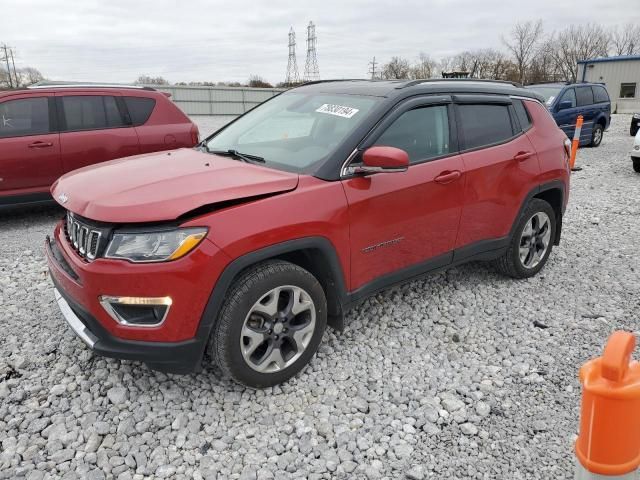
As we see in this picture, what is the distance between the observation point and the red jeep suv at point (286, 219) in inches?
102

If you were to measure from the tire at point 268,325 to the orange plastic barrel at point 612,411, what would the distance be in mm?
1733

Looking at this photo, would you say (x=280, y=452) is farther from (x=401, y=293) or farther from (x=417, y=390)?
(x=401, y=293)

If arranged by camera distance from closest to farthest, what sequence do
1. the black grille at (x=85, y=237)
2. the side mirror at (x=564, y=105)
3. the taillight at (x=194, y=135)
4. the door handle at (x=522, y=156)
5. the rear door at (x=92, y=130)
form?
the black grille at (x=85, y=237)
the door handle at (x=522, y=156)
the rear door at (x=92, y=130)
the taillight at (x=194, y=135)
the side mirror at (x=564, y=105)

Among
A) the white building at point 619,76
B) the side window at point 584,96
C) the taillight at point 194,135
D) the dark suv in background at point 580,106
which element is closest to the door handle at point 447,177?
the taillight at point 194,135

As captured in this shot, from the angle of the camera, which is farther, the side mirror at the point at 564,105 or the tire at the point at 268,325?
the side mirror at the point at 564,105

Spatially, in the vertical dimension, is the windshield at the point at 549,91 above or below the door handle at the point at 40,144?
above

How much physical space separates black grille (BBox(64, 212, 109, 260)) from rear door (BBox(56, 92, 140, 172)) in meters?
3.96

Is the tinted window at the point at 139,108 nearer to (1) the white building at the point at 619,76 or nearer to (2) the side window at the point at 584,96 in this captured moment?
(2) the side window at the point at 584,96

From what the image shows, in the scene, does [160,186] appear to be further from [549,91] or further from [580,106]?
[580,106]

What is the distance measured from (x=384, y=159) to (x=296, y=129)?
0.95 metres

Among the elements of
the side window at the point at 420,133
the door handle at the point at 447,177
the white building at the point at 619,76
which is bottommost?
the door handle at the point at 447,177

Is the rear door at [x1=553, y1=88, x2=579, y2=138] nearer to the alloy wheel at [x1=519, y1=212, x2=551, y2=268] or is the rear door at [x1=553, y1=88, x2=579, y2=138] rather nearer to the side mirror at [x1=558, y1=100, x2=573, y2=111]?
the side mirror at [x1=558, y1=100, x2=573, y2=111]

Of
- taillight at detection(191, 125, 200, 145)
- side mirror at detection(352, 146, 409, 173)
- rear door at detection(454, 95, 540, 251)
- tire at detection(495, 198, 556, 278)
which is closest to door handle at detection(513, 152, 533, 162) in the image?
rear door at detection(454, 95, 540, 251)

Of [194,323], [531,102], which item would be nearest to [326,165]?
[194,323]
